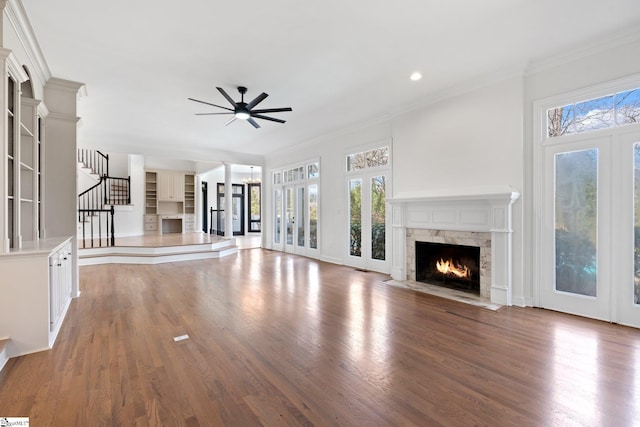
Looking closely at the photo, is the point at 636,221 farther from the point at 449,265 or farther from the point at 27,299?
the point at 27,299

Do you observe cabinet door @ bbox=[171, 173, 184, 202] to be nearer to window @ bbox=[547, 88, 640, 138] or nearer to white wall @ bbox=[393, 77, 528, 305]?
white wall @ bbox=[393, 77, 528, 305]

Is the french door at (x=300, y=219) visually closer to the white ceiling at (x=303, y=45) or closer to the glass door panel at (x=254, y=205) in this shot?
the white ceiling at (x=303, y=45)

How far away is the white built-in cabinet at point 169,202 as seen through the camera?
36.9 feet

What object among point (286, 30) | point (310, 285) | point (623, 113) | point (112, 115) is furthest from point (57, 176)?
point (623, 113)

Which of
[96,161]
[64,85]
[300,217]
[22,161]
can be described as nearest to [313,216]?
[300,217]

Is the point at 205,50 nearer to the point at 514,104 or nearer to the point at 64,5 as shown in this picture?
the point at 64,5

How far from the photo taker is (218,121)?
6.18 m

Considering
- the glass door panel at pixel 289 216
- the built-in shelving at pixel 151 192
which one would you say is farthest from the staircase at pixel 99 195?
the glass door panel at pixel 289 216

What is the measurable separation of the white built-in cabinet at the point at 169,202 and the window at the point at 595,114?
1154cm

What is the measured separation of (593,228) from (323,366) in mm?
3516

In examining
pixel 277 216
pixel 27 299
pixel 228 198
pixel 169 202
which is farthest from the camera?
pixel 169 202

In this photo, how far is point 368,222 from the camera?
20.8 feet

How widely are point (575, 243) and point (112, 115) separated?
25.5ft

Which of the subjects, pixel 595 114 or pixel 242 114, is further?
pixel 242 114
